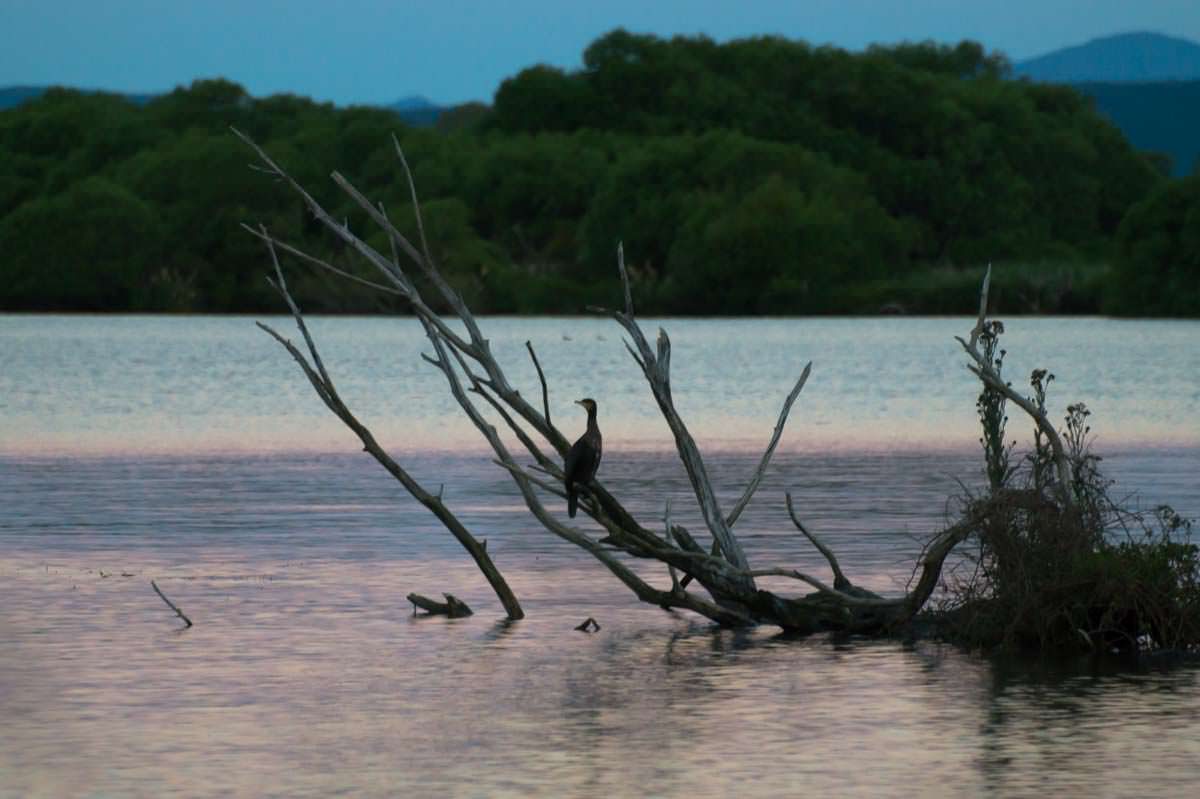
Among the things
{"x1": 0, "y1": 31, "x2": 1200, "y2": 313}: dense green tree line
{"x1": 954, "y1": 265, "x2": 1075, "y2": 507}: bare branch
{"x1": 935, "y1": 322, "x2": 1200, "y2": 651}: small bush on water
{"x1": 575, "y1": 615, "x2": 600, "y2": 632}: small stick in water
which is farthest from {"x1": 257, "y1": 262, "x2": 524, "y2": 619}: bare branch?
{"x1": 0, "y1": 31, "x2": 1200, "y2": 313}: dense green tree line

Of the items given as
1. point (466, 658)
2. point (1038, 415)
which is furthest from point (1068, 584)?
point (466, 658)

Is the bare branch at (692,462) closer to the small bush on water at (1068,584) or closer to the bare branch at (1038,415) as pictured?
the small bush on water at (1068,584)

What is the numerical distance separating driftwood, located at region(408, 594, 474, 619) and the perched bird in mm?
1578

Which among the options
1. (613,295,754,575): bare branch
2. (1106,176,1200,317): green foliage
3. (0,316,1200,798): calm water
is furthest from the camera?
(1106,176,1200,317): green foliage

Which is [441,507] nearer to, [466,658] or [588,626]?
[588,626]

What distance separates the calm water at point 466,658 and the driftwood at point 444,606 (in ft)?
0.50

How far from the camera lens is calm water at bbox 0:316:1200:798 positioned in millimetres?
11164

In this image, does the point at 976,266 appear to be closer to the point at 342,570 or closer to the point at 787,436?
the point at 787,436

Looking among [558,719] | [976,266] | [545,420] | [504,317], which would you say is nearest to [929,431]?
[545,420]

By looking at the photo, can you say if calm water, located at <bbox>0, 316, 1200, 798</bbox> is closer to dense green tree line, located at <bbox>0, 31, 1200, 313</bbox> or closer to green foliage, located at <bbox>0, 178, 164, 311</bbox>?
dense green tree line, located at <bbox>0, 31, 1200, 313</bbox>

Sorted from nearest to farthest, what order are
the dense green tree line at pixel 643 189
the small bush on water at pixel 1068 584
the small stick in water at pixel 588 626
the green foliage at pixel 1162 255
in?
the small bush on water at pixel 1068 584 → the small stick in water at pixel 588 626 → the green foliage at pixel 1162 255 → the dense green tree line at pixel 643 189

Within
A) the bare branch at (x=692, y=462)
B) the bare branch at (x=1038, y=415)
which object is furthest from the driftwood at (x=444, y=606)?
the bare branch at (x=1038, y=415)

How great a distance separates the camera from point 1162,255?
98.1 metres

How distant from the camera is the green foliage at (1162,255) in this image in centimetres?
9788
